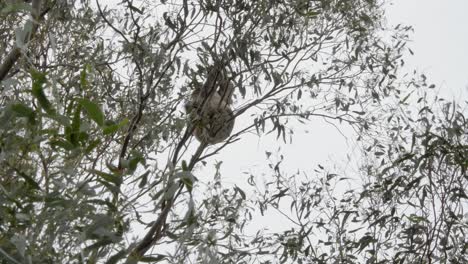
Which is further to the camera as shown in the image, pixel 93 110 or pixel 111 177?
pixel 111 177

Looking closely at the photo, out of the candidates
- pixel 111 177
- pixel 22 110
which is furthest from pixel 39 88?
pixel 111 177

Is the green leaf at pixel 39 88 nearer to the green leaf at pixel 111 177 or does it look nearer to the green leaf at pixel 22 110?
the green leaf at pixel 22 110

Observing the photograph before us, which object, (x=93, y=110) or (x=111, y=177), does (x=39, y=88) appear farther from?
(x=111, y=177)

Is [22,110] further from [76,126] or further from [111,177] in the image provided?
[111,177]

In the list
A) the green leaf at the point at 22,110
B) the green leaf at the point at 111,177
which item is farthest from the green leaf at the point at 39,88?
the green leaf at the point at 111,177

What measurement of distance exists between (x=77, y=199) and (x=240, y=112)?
226 centimetres

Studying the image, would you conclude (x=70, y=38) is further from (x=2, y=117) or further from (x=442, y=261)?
(x=2, y=117)

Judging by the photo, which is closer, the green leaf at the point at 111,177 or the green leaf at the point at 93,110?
the green leaf at the point at 93,110

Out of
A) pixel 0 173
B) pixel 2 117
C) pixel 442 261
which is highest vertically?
pixel 442 261

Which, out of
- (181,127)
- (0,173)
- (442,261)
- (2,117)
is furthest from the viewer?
(442,261)

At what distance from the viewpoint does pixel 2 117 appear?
146 centimetres

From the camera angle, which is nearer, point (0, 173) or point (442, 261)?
point (0, 173)

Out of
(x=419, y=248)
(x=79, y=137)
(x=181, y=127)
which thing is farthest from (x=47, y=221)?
(x=419, y=248)

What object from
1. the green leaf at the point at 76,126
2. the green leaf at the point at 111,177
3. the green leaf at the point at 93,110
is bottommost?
the green leaf at the point at 111,177
